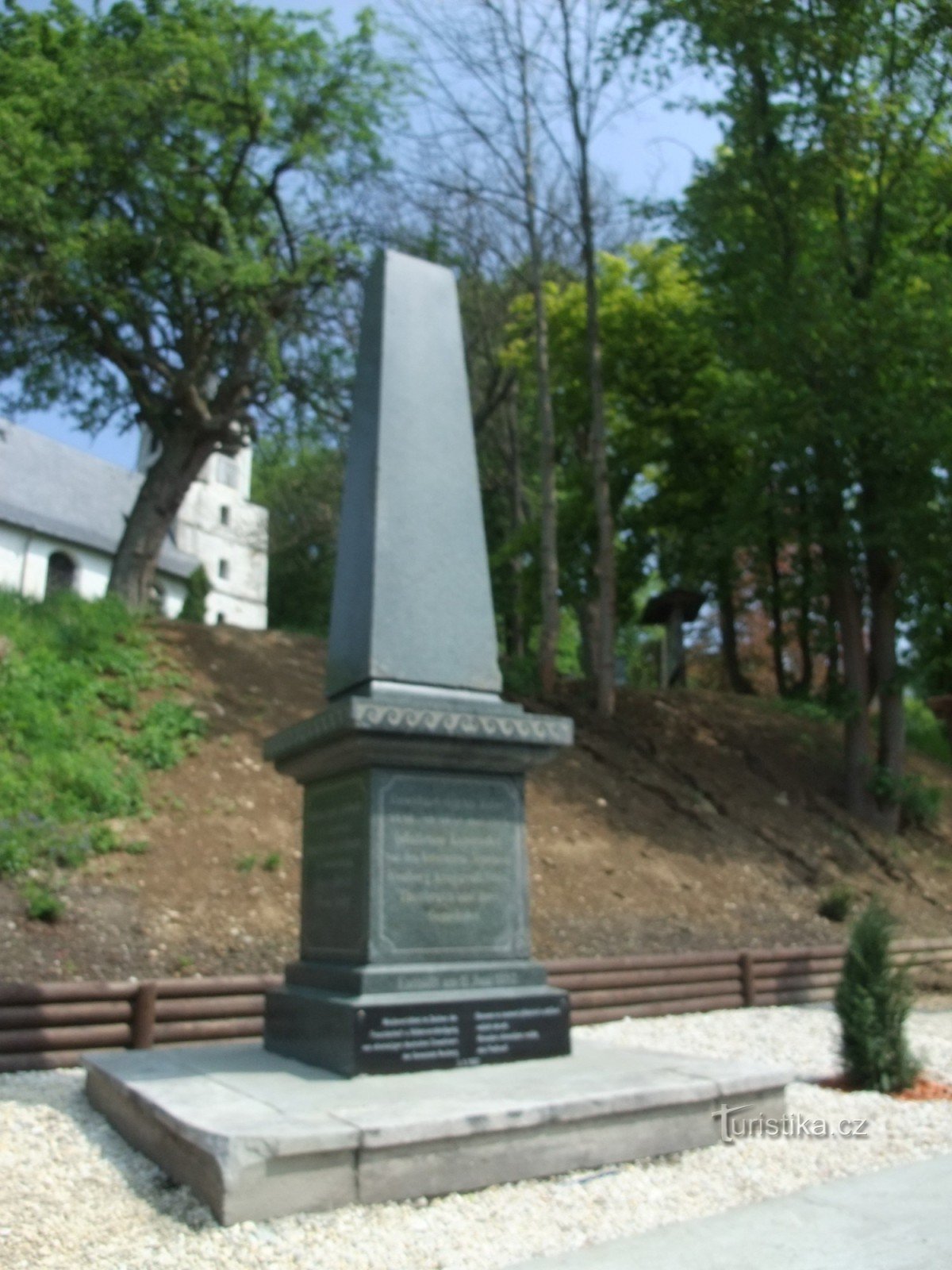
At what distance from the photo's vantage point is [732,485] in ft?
74.0

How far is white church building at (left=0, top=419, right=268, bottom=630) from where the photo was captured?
40.3 m

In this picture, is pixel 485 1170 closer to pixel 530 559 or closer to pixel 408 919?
pixel 408 919

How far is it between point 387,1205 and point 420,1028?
146cm

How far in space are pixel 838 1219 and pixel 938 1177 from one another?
0.91m

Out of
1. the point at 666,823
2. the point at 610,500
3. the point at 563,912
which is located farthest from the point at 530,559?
the point at 563,912

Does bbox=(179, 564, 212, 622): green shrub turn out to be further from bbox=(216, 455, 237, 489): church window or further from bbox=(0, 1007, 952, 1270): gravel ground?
bbox=(0, 1007, 952, 1270): gravel ground

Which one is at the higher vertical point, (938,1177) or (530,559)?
(530,559)

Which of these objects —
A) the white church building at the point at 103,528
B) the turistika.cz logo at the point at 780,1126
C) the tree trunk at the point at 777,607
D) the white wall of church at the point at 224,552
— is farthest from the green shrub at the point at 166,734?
the white wall of church at the point at 224,552

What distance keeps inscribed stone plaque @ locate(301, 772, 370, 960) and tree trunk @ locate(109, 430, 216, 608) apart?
13.2 meters

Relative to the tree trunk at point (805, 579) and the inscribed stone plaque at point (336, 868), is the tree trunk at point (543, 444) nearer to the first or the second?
the tree trunk at point (805, 579)

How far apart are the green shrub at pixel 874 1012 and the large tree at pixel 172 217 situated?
15.4 metres

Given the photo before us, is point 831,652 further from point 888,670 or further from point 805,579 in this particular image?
point 888,670

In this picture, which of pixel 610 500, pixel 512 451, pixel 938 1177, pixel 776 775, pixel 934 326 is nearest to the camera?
pixel 938 1177

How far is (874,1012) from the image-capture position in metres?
7.14
